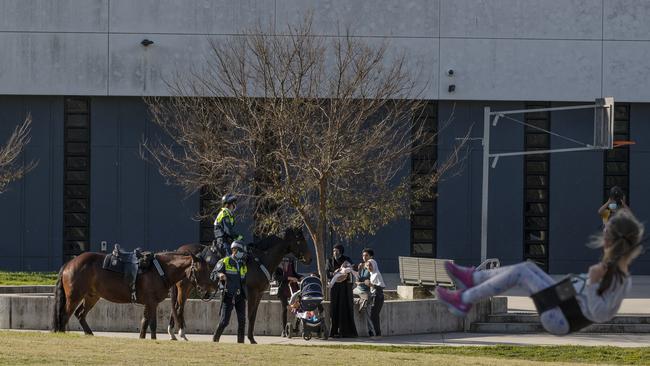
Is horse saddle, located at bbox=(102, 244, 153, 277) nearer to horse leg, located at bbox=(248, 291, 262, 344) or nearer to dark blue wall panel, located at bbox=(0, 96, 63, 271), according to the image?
horse leg, located at bbox=(248, 291, 262, 344)

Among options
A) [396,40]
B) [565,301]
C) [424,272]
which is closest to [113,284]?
[424,272]

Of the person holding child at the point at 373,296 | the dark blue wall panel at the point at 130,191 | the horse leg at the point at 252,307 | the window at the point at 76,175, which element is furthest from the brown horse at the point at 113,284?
the window at the point at 76,175

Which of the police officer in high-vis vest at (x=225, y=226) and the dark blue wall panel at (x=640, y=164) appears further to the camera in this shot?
the dark blue wall panel at (x=640, y=164)

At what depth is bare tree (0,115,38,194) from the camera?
125 ft

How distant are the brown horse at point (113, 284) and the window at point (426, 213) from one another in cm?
2218

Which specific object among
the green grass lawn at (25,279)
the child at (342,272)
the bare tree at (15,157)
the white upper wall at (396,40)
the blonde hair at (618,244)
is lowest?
the green grass lawn at (25,279)

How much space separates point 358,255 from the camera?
4462 cm

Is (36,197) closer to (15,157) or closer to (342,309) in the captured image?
(15,157)

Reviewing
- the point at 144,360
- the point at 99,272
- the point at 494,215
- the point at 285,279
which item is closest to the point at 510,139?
the point at 494,215

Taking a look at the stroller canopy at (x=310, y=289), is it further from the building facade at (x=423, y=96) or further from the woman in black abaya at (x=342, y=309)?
the building facade at (x=423, y=96)

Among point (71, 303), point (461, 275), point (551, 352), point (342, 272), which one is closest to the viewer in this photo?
point (461, 275)

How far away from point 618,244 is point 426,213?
34.4 metres

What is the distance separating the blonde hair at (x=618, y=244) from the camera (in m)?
11.1

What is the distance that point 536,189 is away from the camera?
46062mm
